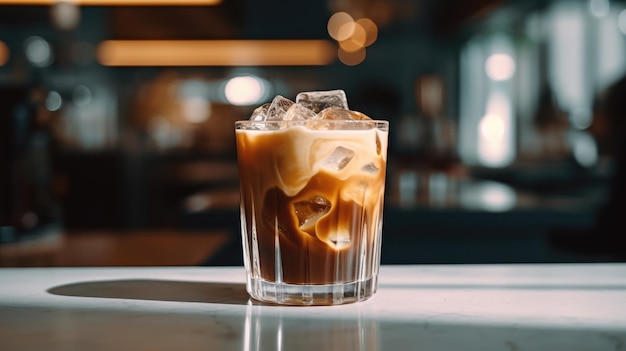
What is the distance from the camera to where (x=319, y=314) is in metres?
0.77

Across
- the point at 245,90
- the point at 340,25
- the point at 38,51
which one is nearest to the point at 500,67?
the point at 340,25

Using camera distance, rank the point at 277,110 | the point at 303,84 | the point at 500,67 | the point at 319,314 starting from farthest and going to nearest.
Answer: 1. the point at 500,67
2. the point at 303,84
3. the point at 277,110
4. the point at 319,314

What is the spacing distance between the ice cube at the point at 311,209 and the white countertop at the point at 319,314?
0.09m

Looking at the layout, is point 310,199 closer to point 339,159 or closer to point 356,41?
point 339,159

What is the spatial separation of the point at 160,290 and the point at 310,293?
202mm

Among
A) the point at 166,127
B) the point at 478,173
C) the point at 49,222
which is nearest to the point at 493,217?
the point at 49,222

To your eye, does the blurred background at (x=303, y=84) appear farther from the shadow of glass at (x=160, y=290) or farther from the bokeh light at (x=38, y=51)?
the shadow of glass at (x=160, y=290)

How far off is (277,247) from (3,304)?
12.3 inches

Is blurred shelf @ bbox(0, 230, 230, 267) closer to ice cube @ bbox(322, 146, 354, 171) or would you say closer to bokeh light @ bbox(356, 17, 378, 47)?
ice cube @ bbox(322, 146, 354, 171)

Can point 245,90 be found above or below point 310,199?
above

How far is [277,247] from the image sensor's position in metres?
0.83

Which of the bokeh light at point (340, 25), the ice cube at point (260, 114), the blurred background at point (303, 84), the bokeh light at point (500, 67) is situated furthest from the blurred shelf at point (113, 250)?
the bokeh light at point (500, 67)

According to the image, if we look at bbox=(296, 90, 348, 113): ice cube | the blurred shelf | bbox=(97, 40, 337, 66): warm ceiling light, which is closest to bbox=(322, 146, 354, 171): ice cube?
bbox=(296, 90, 348, 113): ice cube

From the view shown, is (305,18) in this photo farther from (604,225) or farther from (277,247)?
(277,247)
